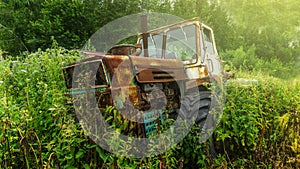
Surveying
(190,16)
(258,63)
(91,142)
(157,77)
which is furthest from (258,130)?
(190,16)

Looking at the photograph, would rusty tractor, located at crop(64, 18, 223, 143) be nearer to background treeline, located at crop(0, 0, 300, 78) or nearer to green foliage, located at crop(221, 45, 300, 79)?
background treeline, located at crop(0, 0, 300, 78)

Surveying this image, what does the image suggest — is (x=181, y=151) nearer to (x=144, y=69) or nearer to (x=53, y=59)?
(x=144, y=69)

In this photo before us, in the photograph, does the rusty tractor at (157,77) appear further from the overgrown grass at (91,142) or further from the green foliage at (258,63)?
the green foliage at (258,63)

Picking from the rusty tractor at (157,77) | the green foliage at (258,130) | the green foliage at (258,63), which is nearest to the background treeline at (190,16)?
the green foliage at (258,63)

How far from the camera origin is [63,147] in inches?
84.6

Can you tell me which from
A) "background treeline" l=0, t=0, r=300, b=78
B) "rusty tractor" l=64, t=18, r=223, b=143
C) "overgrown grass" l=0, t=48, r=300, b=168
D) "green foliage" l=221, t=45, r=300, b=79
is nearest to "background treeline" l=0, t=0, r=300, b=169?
"overgrown grass" l=0, t=48, r=300, b=168

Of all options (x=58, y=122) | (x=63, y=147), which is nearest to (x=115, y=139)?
(x=63, y=147)

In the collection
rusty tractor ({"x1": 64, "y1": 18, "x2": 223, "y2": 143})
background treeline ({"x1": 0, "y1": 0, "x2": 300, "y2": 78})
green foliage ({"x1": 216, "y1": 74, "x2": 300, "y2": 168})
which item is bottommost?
green foliage ({"x1": 216, "y1": 74, "x2": 300, "y2": 168})

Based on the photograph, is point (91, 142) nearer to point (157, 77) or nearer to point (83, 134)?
point (83, 134)

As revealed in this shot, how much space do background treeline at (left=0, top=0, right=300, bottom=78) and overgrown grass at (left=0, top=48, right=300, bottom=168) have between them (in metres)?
6.05

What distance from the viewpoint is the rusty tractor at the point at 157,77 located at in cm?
292

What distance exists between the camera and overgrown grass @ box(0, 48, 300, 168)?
2.22m

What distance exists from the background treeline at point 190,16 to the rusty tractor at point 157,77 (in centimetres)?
510

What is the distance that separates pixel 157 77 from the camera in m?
3.53
